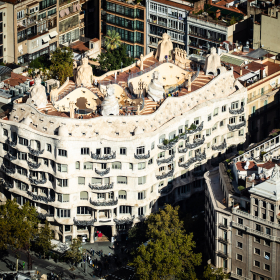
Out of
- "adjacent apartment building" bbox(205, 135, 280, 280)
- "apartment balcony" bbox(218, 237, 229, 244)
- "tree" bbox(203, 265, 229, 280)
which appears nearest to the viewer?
"adjacent apartment building" bbox(205, 135, 280, 280)

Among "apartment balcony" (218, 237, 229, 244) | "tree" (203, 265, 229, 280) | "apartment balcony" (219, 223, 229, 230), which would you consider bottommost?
"tree" (203, 265, 229, 280)

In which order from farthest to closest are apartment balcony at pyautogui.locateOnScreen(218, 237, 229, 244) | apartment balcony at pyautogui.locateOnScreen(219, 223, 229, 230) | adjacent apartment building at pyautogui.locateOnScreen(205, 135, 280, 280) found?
apartment balcony at pyautogui.locateOnScreen(218, 237, 229, 244), apartment balcony at pyautogui.locateOnScreen(219, 223, 229, 230), adjacent apartment building at pyautogui.locateOnScreen(205, 135, 280, 280)

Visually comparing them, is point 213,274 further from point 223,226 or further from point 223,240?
point 223,226

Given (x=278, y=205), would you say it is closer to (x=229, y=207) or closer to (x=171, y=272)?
(x=229, y=207)

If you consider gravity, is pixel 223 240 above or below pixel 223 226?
below

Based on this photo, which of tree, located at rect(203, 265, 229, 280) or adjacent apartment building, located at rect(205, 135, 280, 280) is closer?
adjacent apartment building, located at rect(205, 135, 280, 280)

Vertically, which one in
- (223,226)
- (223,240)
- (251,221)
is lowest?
(223,240)

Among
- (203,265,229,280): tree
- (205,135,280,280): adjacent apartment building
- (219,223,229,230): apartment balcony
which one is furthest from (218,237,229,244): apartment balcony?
(203,265,229,280): tree

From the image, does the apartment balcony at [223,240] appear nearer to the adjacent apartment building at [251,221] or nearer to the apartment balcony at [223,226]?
the adjacent apartment building at [251,221]

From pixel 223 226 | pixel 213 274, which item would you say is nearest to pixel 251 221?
pixel 223 226

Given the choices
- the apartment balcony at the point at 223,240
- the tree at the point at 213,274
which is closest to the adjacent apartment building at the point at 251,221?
the apartment balcony at the point at 223,240

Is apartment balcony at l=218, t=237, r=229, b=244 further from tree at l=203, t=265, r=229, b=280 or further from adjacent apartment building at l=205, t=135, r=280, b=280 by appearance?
tree at l=203, t=265, r=229, b=280

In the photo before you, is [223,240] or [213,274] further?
[223,240]
